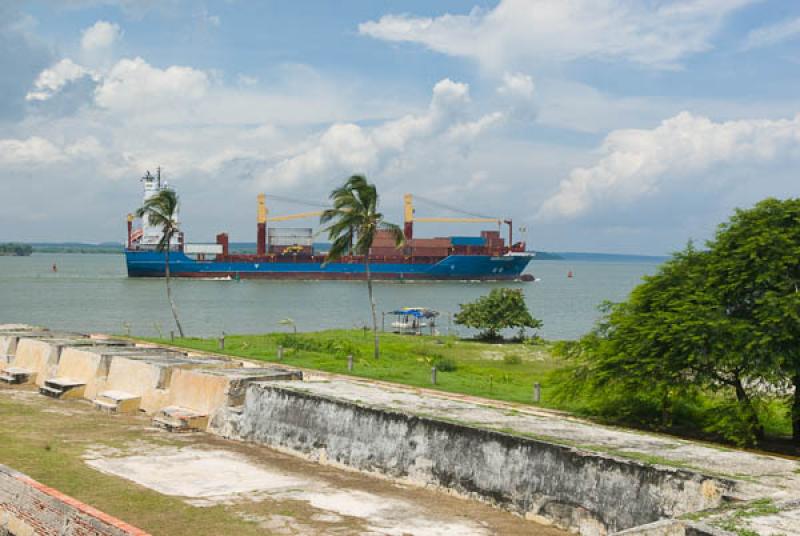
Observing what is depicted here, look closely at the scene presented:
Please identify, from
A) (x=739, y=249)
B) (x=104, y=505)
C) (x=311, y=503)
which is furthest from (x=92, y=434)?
(x=739, y=249)

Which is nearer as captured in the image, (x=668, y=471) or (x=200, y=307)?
(x=668, y=471)

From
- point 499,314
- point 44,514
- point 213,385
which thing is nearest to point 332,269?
point 499,314

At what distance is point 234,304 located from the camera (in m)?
57.4

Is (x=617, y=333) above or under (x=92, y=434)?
above

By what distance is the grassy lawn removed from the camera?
17.8 meters

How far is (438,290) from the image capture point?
76625 millimetres

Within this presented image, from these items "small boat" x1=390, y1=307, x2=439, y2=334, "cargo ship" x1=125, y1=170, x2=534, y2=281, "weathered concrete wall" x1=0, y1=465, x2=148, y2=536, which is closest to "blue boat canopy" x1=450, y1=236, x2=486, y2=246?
"cargo ship" x1=125, y1=170, x2=534, y2=281

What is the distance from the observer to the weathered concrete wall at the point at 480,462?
863 centimetres

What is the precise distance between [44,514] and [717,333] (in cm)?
901

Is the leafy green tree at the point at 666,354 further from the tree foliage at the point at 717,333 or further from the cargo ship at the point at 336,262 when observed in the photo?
the cargo ship at the point at 336,262

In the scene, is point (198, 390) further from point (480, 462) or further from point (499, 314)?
point (499, 314)

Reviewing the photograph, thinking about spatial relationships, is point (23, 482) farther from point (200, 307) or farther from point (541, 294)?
point (541, 294)

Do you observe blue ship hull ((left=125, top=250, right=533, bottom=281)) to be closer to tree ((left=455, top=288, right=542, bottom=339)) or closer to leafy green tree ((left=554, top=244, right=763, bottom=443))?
tree ((left=455, top=288, right=542, bottom=339))

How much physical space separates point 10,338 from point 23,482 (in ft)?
42.5
